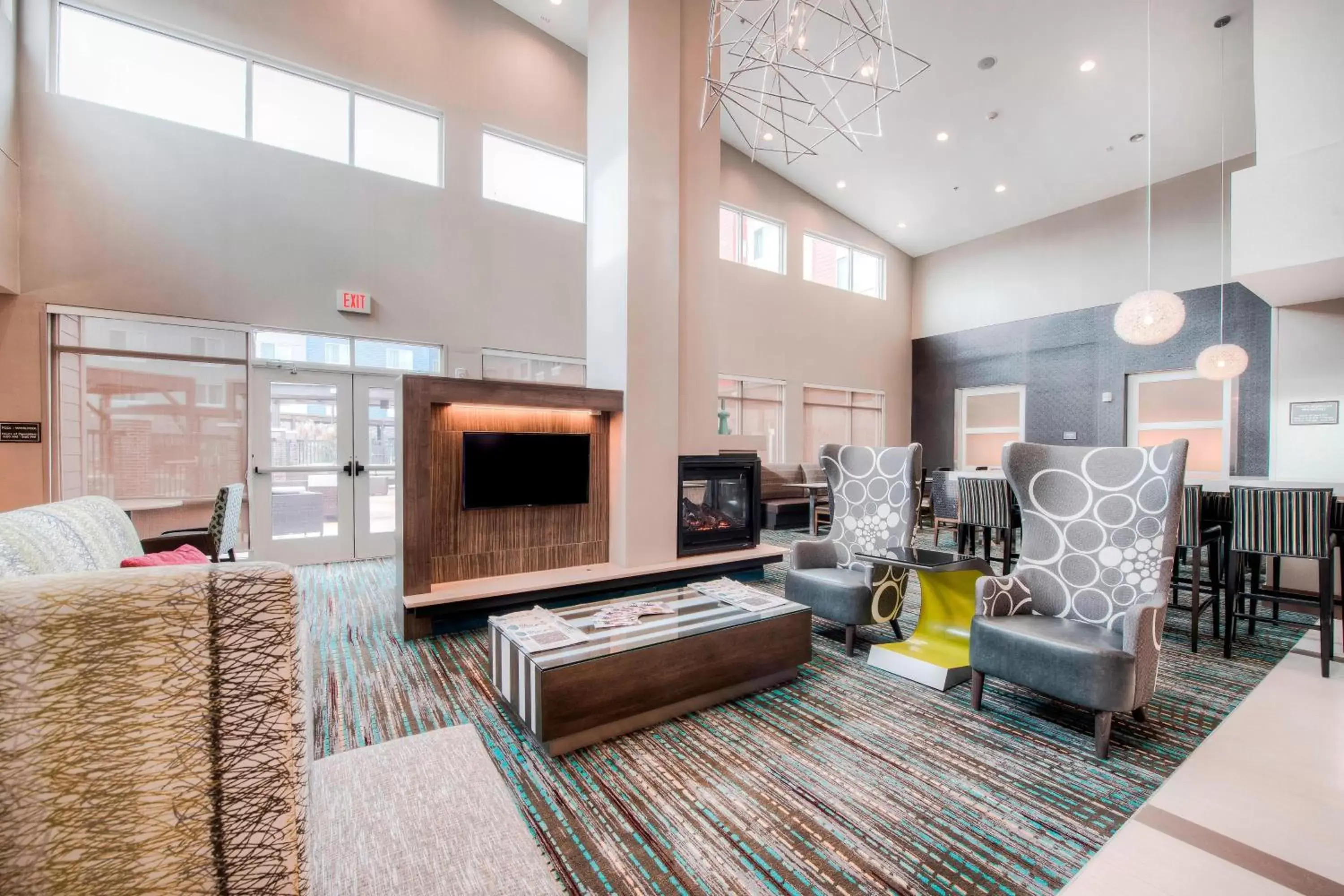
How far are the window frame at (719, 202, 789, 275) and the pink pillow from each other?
708cm

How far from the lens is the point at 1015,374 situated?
9180 millimetres

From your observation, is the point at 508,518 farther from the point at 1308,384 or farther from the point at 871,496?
the point at 1308,384

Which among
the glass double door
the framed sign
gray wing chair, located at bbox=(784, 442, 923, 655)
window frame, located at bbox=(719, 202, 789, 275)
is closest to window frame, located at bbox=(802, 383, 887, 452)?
window frame, located at bbox=(719, 202, 789, 275)

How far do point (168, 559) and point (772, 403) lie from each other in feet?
26.1

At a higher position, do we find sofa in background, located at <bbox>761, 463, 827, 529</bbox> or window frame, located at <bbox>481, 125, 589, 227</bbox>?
window frame, located at <bbox>481, 125, 589, 227</bbox>

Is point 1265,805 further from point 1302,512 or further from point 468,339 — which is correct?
point 468,339

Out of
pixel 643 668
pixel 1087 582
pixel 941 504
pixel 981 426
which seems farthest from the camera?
pixel 981 426

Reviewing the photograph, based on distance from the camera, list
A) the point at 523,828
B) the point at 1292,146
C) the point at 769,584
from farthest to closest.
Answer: the point at 769,584, the point at 1292,146, the point at 523,828

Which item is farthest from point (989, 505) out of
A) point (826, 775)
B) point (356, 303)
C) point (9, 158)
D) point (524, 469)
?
point (9, 158)

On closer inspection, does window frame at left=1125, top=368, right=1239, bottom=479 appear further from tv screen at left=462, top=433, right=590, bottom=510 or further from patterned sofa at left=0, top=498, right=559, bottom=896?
patterned sofa at left=0, top=498, right=559, bottom=896

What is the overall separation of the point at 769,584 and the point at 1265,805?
3223 mm

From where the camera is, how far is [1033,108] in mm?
6496

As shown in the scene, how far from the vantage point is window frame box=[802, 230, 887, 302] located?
9.31 m

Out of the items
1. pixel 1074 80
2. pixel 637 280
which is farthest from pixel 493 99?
pixel 1074 80
